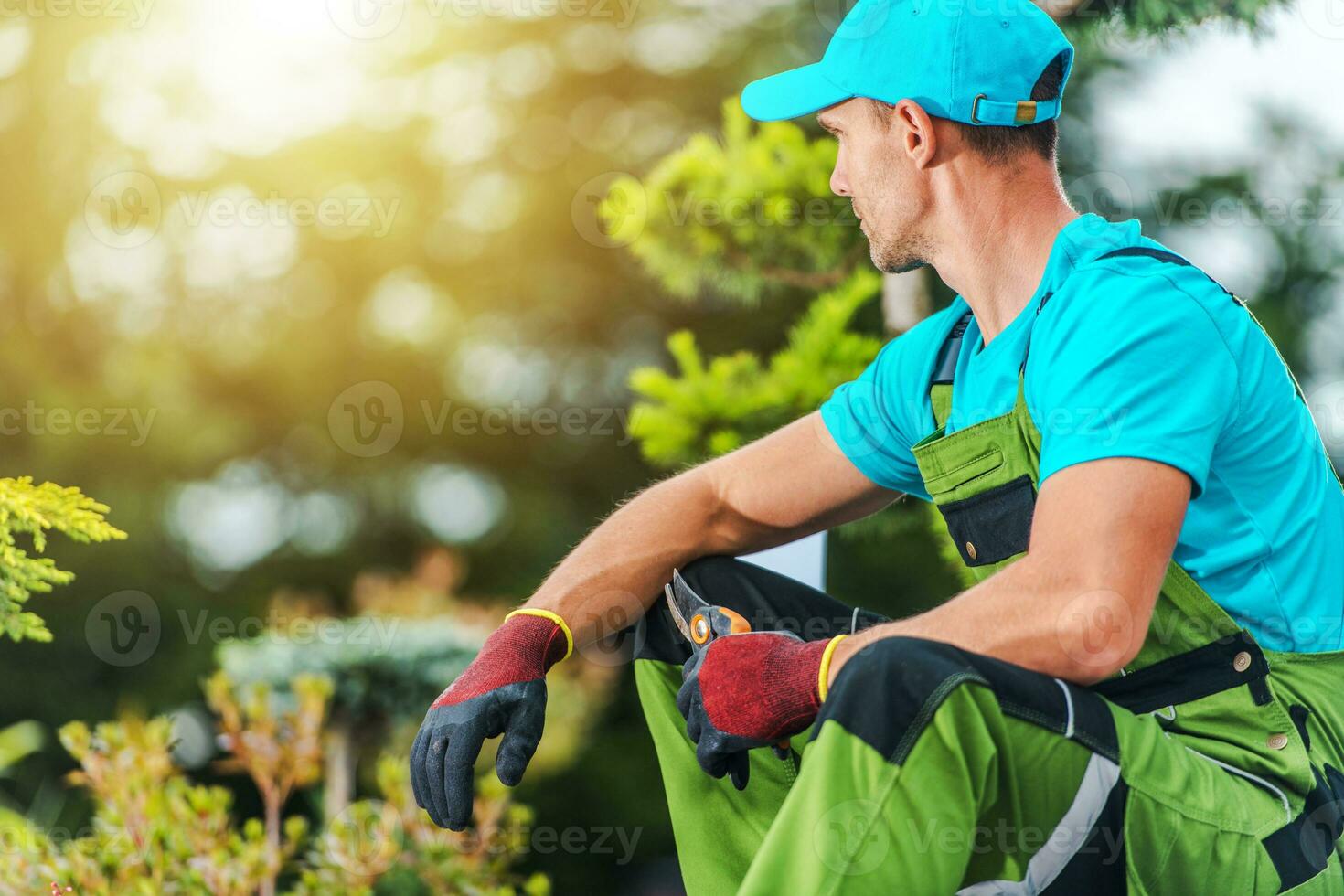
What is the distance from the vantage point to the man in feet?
3.76

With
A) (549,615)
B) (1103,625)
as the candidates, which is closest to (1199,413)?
(1103,625)

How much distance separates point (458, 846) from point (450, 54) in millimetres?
2913

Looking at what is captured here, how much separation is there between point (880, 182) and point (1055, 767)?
0.80 meters

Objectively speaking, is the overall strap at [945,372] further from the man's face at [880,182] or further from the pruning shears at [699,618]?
the pruning shears at [699,618]

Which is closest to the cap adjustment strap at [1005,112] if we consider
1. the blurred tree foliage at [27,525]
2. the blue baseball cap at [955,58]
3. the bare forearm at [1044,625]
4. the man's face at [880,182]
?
the blue baseball cap at [955,58]

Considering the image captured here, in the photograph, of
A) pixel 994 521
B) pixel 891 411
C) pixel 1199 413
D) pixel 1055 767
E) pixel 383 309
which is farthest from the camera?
pixel 383 309

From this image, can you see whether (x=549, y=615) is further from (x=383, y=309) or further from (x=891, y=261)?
(x=383, y=309)

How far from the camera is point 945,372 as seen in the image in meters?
1.72

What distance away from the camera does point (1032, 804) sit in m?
1.20

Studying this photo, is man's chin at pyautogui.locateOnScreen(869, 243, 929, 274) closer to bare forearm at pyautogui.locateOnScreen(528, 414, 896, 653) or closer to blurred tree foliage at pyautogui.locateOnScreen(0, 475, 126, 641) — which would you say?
bare forearm at pyautogui.locateOnScreen(528, 414, 896, 653)

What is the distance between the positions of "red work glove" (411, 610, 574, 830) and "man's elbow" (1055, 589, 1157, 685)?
2.29ft

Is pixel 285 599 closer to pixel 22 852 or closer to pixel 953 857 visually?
pixel 22 852

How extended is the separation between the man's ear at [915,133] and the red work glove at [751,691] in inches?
25.3

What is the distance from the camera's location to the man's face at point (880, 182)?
65.2 inches
